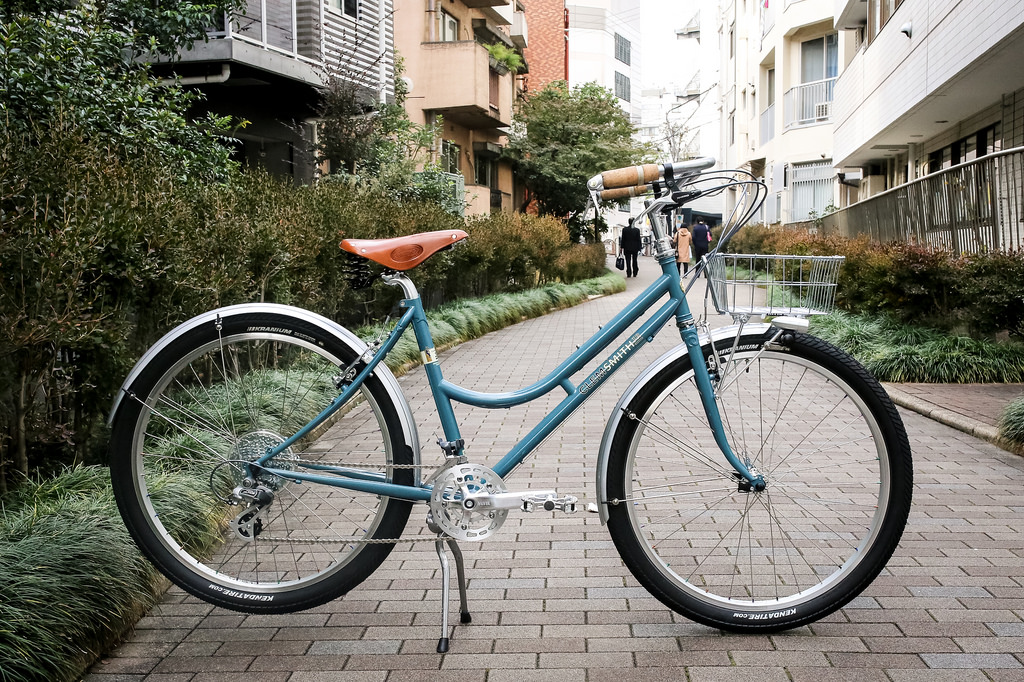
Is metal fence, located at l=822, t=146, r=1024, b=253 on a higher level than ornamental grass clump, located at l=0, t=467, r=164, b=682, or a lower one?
higher

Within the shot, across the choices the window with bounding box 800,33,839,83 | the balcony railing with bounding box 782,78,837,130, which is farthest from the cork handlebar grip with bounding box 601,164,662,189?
the window with bounding box 800,33,839,83

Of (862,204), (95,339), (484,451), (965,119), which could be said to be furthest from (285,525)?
(965,119)

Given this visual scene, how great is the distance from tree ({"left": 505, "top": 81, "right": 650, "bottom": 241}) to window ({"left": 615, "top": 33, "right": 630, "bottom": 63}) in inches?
1618

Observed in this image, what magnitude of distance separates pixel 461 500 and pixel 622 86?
81651 millimetres

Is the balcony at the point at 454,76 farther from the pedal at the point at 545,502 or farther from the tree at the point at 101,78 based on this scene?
the pedal at the point at 545,502

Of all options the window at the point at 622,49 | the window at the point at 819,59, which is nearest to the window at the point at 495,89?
the window at the point at 819,59

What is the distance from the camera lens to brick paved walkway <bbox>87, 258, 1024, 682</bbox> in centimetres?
317

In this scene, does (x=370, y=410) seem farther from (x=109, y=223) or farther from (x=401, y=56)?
(x=401, y=56)

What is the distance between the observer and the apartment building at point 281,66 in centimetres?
1479

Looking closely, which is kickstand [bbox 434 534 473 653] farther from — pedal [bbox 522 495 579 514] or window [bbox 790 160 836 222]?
window [bbox 790 160 836 222]

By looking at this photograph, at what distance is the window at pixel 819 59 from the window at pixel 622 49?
47.6 metres

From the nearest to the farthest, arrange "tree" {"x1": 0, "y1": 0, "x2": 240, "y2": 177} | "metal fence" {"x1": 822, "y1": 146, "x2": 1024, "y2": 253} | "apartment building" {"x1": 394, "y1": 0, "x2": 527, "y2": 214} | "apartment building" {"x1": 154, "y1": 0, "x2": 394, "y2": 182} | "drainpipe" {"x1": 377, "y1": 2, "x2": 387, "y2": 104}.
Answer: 1. "tree" {"x1": 0, "y1": 0, "x2": 240, "y2": 177}
2. "metal fence" {"x1": 822, "y1": 146, "x2": 1024, "y2": 253}
3. "apartment building" {"x1": 154, "y1": 0, "x2": 394, "y2": 182}
4. "drainpipe" {"x1": 377, "y1": 2, "x2": 387, "y2": 104}
5. "apartment building" {"x1": 394, "y1": 0, "x2": 527, "y2": 214}

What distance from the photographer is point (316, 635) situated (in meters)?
3.52

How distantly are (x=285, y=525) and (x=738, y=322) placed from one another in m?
1.77
